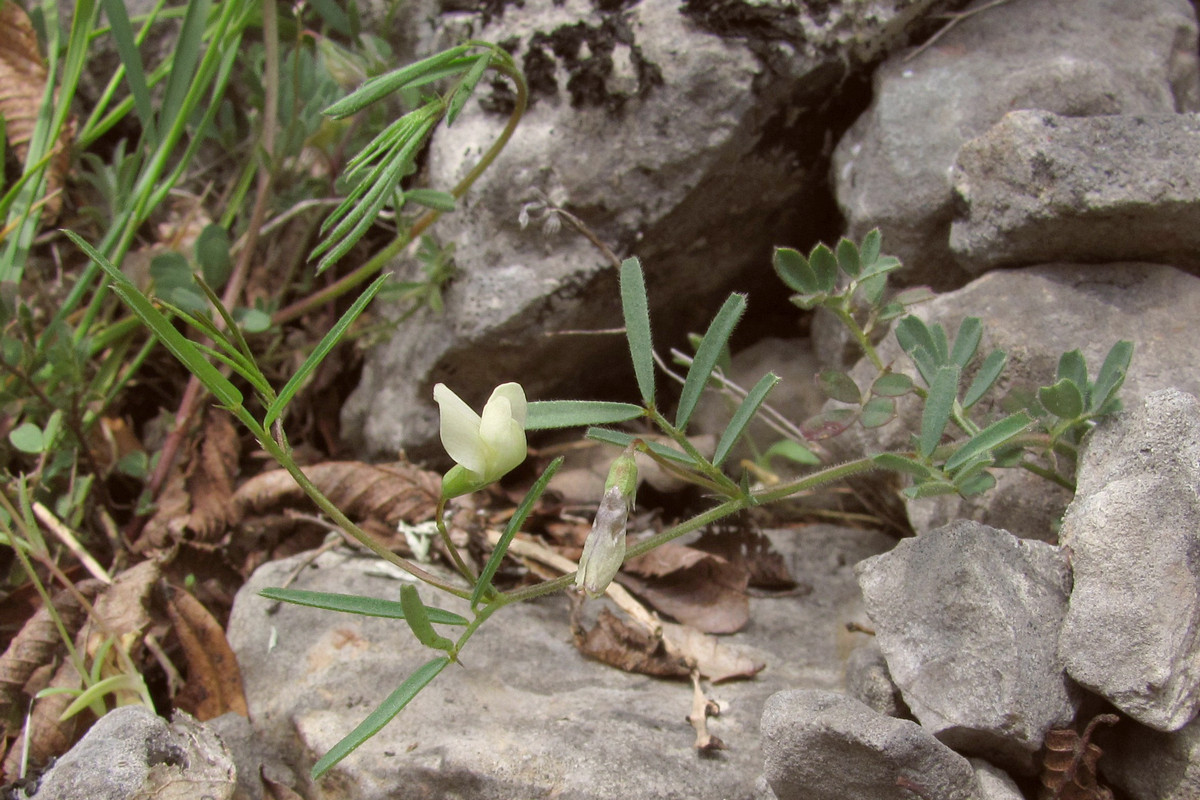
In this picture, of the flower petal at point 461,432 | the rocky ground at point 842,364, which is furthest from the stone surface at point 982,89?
the flower petal at point 461,432

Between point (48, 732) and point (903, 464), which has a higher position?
point (903, 464)

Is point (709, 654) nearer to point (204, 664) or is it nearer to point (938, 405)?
point (938, 405)

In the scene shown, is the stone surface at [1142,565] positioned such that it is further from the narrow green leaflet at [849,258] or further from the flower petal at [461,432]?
the flower petal at [461,432]

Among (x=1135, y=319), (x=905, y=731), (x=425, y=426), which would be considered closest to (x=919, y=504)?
(x=1135, y=319)

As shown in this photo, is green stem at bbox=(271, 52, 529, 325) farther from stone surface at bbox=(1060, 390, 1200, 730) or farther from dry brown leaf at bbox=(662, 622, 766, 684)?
stone surface at bbox=(1060, 390, 1200, 730)

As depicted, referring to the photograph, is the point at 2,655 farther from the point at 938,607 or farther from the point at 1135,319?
the point at 1135,319

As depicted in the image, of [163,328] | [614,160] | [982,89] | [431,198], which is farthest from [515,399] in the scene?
[982,89]
